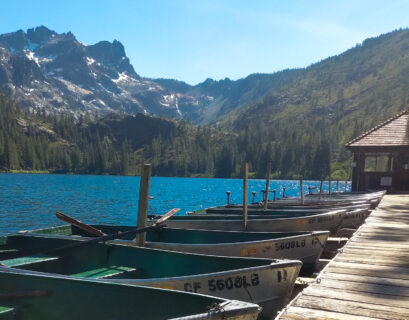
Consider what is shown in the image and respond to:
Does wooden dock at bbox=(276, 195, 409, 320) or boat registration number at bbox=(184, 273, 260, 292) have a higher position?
wooden dock at bbox=(276, 195, 409, 320)

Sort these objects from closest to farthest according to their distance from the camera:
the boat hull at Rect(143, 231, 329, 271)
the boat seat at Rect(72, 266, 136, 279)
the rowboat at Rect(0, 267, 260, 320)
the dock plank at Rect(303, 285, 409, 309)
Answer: the rowboat at Rect(0, 267, 260, 320) < the dock plank at Rect(303, 285, 409, 309) < the boat seat at Rect(72, 266, 136, 279) < the boat hull at Rect(143, 231, 329, 271)

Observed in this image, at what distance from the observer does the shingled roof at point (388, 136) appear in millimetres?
32344

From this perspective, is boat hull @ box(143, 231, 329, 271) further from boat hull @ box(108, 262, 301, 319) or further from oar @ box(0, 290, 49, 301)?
oar @ box(0, 290, 49, 301)

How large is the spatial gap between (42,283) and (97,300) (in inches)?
53.0

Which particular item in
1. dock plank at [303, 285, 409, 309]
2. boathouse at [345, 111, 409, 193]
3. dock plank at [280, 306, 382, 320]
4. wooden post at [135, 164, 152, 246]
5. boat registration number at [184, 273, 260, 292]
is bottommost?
boat registration number at [184, 273, 260, 292]

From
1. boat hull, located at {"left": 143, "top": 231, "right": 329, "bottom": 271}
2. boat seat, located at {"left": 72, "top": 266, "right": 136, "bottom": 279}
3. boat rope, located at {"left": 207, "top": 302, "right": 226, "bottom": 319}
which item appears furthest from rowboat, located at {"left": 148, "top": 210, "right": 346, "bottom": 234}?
boat rope, located at {"left": 207, "top": 302, "right": 226, "bottom": 319}

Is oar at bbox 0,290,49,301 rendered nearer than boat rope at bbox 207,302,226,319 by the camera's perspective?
No

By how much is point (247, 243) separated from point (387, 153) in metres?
27.6

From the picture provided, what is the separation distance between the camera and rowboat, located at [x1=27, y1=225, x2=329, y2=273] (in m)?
11.2

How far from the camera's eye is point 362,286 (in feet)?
23.3

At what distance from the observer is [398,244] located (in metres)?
10.9

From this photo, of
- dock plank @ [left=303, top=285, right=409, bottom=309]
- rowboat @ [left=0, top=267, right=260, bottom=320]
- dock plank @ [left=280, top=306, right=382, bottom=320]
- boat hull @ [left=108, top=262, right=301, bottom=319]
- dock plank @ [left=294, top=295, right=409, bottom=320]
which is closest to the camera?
dock plank @ [left=280, top=306, right=382, bottom=320]

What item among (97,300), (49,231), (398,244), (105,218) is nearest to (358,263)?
(398,244)

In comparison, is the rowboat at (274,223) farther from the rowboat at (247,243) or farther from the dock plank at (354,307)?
the dock plank at (354,307)
